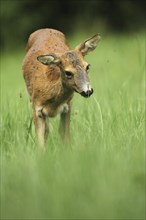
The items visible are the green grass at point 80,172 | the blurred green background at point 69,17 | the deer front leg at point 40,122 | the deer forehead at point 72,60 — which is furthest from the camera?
the blurred green background at point 69,17

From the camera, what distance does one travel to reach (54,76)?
728 cm

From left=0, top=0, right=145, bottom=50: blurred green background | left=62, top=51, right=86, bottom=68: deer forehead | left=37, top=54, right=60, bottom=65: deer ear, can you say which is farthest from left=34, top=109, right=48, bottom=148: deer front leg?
left=0, top=0, right=145, bottom=50: blurred green background

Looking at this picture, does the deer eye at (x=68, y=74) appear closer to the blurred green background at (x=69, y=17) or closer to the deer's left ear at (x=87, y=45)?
the deer's left ear at (x=87, y=45)

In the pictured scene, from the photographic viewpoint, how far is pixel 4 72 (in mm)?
16984

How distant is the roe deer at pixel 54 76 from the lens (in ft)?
21.8

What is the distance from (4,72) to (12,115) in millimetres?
9219

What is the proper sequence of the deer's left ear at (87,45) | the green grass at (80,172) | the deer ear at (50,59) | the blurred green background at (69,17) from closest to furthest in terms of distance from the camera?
the green grass at (80,172), the deer ear at (50,59), the deer's left ear at (87,45), the blurred green background at (69,17)

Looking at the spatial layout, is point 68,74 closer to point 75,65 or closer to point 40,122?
point 75,65

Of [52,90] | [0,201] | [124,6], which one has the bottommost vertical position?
[0,201]

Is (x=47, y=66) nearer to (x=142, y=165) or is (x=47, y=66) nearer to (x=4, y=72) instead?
(x=142, y=165)

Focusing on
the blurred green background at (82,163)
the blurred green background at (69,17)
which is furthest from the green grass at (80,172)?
the blurred green background at (69,17)

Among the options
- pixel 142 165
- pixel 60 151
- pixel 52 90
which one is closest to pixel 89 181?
pixel 142 165

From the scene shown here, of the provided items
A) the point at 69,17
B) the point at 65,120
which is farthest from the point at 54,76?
the point at 69,17

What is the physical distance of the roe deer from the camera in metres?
6.64
